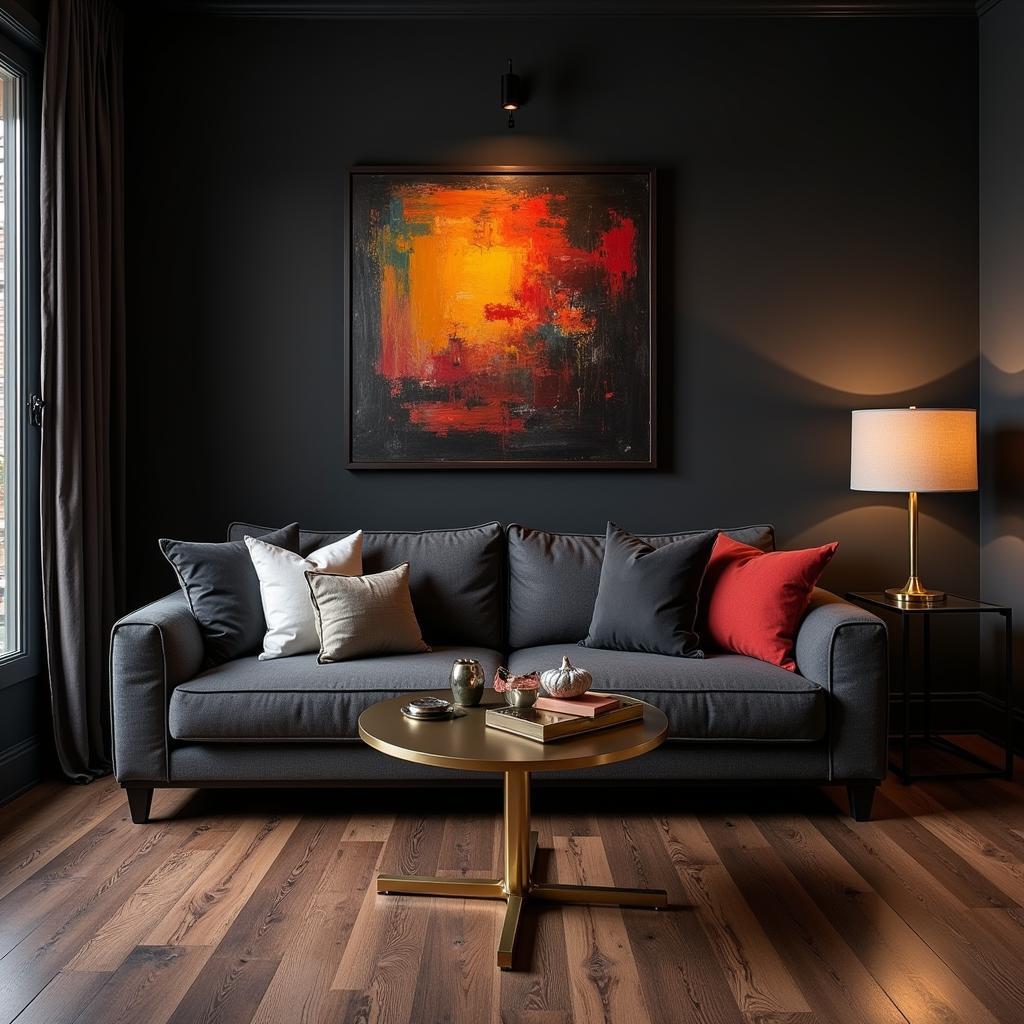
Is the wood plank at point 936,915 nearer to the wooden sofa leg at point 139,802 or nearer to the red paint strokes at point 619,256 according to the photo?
the wooden sofa leg at point 139,802

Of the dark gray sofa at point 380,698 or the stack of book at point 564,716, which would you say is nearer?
the stack of book at point 564,716

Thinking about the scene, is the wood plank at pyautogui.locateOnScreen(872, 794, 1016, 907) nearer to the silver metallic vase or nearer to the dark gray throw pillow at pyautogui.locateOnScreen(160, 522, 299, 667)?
the silver metallic vase

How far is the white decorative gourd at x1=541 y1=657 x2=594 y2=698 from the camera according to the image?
7.79ft

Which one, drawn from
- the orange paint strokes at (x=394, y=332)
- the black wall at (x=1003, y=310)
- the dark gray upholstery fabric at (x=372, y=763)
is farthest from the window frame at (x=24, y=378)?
the black wall at (x=1003, y=310)

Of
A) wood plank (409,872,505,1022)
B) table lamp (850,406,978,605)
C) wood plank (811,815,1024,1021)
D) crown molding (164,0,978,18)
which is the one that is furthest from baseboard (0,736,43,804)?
table lamp (850,406,978,605)

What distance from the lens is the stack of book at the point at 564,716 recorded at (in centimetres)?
223

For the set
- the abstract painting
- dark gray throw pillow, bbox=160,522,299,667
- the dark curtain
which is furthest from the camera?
the abstract painting

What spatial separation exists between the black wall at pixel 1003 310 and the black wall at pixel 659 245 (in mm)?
77

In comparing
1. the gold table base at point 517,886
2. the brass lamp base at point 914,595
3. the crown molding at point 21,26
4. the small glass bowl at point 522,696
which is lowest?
the gold table base at point 517,886

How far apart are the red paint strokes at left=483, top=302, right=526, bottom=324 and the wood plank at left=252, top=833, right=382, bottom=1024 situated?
6.97 feet

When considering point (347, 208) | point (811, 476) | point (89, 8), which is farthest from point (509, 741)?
point (89, 8)

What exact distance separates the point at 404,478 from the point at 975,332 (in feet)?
7.98

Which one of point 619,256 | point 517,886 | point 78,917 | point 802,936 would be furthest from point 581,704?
point 619,256

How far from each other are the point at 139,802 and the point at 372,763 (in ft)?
2.41
